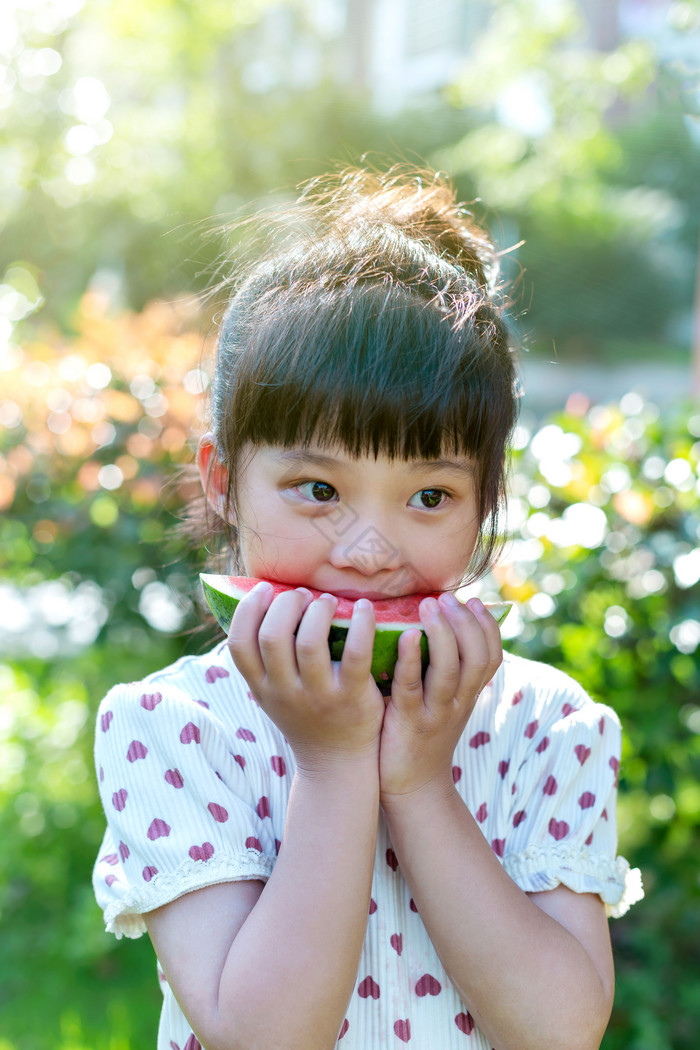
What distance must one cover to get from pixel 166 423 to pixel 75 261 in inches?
620

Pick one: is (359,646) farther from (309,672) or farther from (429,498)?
(429,498)

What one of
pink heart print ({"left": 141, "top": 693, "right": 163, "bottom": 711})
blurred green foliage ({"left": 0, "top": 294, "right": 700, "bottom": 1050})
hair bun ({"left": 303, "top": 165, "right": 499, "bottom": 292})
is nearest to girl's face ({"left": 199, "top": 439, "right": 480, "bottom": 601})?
pink heart print ({"left": 141, "top": 693, "right": 163, "bottom": 711})

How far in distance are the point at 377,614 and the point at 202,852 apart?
1.44 ft

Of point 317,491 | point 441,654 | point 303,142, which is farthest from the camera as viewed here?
point 303,142

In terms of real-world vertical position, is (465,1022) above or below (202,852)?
below

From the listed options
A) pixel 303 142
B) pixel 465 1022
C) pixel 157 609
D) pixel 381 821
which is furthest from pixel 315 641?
pixel 303 142

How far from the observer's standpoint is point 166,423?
3805 millimetres

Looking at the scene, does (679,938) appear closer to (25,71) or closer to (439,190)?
(439,190)

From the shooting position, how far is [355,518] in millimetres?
1431


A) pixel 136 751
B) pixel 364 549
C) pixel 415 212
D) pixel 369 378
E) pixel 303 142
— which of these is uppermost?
pixel 303 142

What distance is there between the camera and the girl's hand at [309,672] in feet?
4.33

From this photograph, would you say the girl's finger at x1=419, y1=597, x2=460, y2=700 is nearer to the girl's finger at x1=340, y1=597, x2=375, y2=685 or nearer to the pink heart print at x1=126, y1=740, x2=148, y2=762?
the girl's finger at x1=340, y1=597, x2=375, y2=685

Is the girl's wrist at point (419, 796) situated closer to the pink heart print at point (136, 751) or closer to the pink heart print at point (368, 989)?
the pink heart print at point (368, 989)

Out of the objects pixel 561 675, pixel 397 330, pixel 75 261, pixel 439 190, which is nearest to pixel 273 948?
pixel 561 675
